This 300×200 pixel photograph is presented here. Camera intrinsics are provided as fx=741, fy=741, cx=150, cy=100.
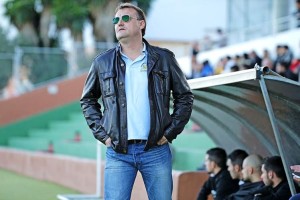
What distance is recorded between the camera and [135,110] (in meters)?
5.08

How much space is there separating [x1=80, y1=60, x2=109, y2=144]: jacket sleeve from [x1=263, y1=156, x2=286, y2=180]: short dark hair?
1919mm

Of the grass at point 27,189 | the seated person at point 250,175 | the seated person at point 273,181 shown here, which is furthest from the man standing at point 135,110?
the grass at point 27,189

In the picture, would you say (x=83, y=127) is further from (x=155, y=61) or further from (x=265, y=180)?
(x=155, y=61)

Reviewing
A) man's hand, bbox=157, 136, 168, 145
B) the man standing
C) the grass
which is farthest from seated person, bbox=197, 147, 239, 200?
the grass

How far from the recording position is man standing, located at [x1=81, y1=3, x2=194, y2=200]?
5059 millimetres

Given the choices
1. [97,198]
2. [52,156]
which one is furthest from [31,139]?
[97,198]

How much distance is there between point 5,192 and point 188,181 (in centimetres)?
474

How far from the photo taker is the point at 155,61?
5.19 metres

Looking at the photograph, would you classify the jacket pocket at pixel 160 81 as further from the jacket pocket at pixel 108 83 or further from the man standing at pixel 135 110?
the jacket pocket at pixel 108 83

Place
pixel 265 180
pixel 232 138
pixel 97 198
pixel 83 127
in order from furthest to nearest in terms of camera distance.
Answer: pixel 83 127, pixel 97 198, pixel 232 138, pixel 265 180

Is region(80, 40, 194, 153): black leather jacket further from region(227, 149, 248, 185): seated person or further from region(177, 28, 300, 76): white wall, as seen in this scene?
region(177, 28, 300, 76): white wall

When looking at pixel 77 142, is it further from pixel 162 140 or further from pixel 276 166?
pixel 162 140

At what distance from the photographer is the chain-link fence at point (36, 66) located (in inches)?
922

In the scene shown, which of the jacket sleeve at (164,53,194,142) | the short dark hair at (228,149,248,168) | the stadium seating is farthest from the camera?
the stadium seating
